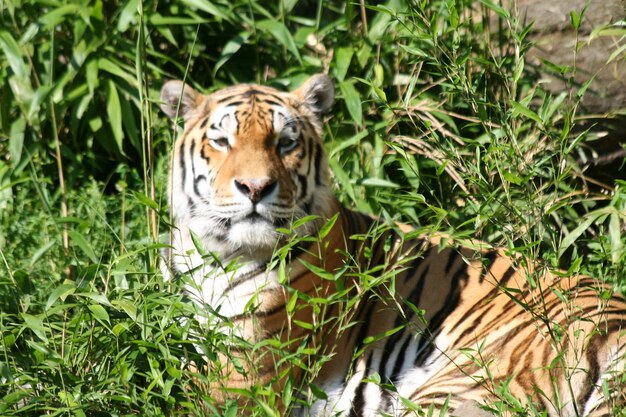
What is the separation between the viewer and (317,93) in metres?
3.38

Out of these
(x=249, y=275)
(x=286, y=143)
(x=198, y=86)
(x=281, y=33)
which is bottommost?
(x=249, y=275)

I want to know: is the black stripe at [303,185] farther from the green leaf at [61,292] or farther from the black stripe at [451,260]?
the green leaf at [61,292]

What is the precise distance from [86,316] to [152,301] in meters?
0.25

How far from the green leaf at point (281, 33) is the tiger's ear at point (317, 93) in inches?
33.6

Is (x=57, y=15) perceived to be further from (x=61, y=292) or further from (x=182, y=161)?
(x=61, y=292)

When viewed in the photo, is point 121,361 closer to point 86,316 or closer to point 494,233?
point 86,316

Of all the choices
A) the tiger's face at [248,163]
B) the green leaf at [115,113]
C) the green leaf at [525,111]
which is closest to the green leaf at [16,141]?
the green leaf at [115,113]

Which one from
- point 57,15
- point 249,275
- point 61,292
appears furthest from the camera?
point 57,15

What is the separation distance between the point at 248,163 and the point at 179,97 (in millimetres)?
464

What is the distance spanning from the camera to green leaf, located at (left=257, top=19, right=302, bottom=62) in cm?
421

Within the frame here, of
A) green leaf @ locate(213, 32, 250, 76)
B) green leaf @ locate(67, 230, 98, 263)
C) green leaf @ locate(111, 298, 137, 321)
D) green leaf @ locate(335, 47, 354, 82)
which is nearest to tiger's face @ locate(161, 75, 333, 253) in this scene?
green leaf @ locate(67, 230, 98, 263)

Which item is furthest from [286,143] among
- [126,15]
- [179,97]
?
[126,15]

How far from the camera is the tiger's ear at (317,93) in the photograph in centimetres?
335

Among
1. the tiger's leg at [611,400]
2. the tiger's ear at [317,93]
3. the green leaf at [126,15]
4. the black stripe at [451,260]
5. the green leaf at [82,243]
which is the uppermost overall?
the green leaf at [126,15]
